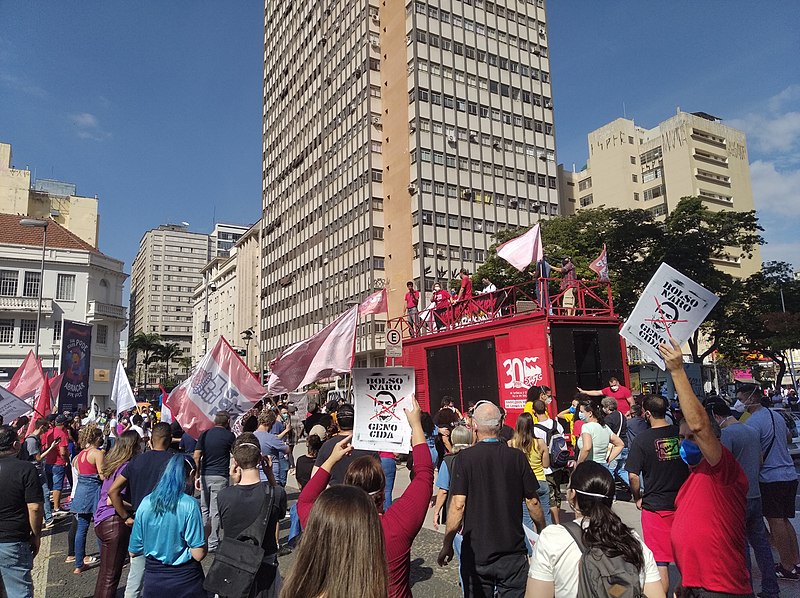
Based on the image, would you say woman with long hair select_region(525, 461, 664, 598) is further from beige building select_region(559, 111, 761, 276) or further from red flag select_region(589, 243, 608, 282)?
beige building select_region(559, 111, 761, 276)

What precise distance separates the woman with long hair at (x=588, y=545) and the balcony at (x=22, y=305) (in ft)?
168

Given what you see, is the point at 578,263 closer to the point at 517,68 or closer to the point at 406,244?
the point at 406,244

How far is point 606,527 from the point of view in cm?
295

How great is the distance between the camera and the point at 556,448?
8.77 meters

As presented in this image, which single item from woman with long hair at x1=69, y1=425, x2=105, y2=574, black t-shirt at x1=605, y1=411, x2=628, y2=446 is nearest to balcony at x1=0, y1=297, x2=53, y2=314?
woman with long hair at x1=69, y1=425, x2=105, y2=574

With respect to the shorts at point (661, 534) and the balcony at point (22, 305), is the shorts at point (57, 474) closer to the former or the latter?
the shorts at point (661, 534)

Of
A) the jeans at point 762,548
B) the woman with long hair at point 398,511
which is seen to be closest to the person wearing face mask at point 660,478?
the jeans at point 762,548

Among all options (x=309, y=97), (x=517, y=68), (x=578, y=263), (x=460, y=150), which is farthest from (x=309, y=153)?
(x=578, y=263)

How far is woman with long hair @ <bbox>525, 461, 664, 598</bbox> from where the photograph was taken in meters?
2.91

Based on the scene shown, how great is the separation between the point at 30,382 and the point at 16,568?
13.1 meters

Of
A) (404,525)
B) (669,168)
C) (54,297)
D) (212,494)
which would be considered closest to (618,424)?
(212,494)

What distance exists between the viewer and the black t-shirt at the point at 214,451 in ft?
26.6

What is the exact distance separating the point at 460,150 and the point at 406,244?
380 inches

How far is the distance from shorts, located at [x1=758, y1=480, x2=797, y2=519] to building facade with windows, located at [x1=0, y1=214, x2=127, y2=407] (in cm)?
4744
